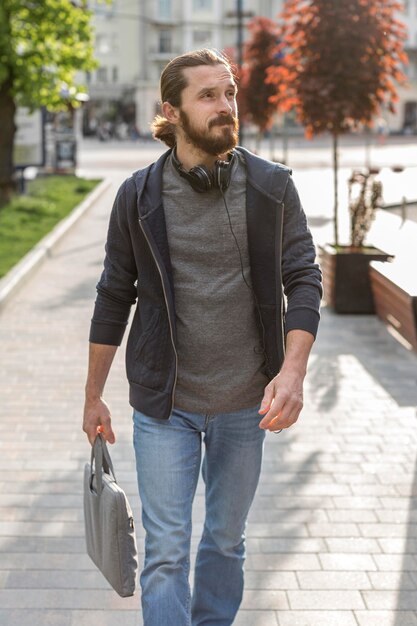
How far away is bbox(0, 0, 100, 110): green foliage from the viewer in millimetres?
19969

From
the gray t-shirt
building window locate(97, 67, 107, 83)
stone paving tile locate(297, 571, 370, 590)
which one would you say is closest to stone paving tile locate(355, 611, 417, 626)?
stone paving tile locate(297, 571, 370, 590)

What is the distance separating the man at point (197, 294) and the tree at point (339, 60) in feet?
29.0

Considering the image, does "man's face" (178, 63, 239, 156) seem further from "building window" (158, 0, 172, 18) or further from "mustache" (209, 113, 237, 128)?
"building window" (158, 0, 172, 18)

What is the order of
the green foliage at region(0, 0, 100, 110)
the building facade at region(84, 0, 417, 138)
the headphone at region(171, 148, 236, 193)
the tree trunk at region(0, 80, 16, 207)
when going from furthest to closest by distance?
the building facade at region(84, 0, 417, 138), the tree trunk at region(0, 80, 16, 207), the green foliage at region(0, 0, 100, 110), the headphone at region(171, 148, 236, 193)

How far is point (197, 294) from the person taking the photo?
3.13 metres

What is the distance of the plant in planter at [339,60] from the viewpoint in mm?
12133

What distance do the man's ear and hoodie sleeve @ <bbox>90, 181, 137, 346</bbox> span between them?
222 mm

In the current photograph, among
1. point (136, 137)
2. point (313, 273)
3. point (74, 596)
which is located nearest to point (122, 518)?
point (313, 273)

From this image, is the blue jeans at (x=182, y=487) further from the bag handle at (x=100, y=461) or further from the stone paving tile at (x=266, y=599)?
the stone paving tile at (x=266, y=599)

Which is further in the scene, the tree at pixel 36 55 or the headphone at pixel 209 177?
the tree at pixel 36 55

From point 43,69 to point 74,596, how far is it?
17.7 meters

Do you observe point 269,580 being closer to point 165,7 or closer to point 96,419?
point 96,419

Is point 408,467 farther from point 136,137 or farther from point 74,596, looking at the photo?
point 136,137

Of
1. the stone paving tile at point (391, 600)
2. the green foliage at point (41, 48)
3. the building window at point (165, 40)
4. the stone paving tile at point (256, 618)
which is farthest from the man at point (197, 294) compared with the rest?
the building window at point (165, 40)
